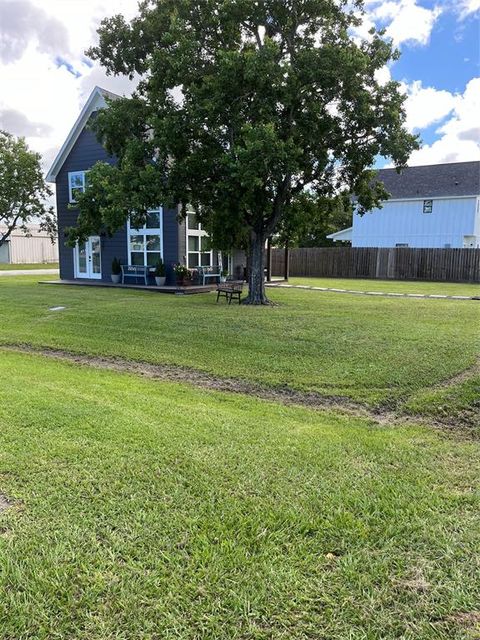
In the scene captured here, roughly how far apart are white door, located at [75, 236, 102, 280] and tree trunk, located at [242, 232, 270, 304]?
9.53 meters

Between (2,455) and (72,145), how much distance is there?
64.5 ft

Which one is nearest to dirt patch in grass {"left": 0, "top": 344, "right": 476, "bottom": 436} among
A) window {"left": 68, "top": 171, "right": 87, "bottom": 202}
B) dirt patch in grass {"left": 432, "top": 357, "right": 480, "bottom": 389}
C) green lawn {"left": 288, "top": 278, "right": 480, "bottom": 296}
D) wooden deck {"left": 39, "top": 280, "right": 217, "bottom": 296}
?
dirt patch in grass {"left": 432, "top": 357, "right": 480, "bottom": 389}

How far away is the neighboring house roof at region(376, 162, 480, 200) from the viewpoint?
28594 millimetres

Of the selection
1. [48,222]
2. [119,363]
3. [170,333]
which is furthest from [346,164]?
[48,222]

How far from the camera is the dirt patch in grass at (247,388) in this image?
4.74 m

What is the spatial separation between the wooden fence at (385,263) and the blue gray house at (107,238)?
6579 millimetres

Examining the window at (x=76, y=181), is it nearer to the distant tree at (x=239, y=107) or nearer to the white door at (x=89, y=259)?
the white door at (x=89, y=259)

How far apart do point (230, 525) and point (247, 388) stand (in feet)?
9.98

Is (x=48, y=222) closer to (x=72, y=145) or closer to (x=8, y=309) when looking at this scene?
(x=72, y=145)

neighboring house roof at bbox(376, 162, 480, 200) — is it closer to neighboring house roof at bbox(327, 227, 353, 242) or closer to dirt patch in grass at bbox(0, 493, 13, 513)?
neighboring house roof at bbox(327, 227, 353, 242)

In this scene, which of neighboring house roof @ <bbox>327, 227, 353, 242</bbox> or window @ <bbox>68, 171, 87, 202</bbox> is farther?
neighboring house roof @ <bbox>327, 227, 353, 242</bbox>

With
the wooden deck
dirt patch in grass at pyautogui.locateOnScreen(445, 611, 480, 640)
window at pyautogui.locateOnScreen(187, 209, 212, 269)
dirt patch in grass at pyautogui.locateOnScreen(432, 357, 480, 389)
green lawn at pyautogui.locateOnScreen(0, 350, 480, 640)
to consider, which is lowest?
dirt patch in grass at pyautogui.locateOnScreen(445, 611, 480, 640)

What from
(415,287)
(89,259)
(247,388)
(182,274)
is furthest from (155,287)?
(247,388)

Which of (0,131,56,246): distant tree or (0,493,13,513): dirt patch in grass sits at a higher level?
(0,131,56,246): distant tree
